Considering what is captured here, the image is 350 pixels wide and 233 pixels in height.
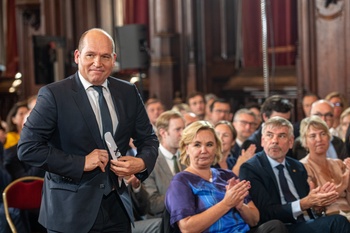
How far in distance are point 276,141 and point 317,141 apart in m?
0.51

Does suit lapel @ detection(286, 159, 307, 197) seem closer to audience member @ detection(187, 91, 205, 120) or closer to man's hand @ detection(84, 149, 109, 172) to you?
man's hand @ detection(84, 149, 109, 172)

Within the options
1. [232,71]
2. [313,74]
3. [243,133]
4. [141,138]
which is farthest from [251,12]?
[141,138]

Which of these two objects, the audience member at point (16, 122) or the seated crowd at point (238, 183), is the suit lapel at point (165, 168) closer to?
the seated crowd at point (238, 183)

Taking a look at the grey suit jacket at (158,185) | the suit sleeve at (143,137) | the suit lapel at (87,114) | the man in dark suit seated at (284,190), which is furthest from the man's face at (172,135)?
the suit lapel at (87,114)

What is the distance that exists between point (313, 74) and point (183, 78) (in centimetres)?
190

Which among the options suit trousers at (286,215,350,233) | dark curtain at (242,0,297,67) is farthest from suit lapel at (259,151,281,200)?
dark curtain at (242,0,297,67)

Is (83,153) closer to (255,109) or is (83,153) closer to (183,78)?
(255,109)

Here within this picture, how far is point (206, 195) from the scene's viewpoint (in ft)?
13.8

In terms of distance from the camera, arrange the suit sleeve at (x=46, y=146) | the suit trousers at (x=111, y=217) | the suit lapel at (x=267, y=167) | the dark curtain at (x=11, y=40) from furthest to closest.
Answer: the dark curtain at (x=11, y=40) < the suit lapel at (x=267, y=167) < the suit trousers at (x=111, y=217) < the suit sleeve at (x=46, y=146)

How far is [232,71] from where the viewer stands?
445 inches

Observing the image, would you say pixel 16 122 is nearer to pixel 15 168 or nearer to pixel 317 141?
pixel 15 168

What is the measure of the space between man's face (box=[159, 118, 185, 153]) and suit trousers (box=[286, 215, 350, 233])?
1188 millimetres

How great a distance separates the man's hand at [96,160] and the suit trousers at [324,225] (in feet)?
6.27

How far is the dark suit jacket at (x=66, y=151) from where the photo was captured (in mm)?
3062
